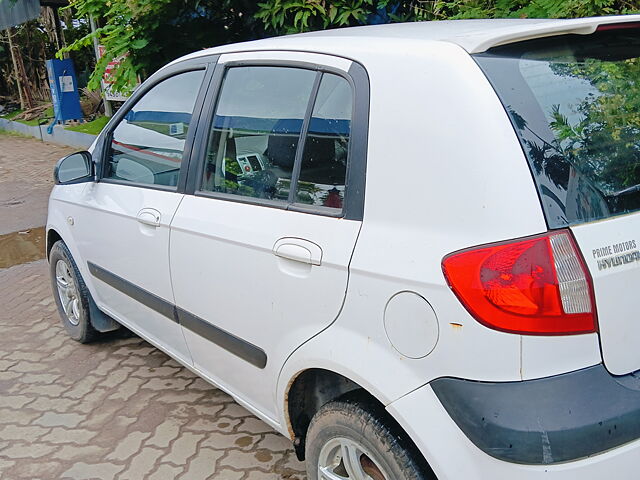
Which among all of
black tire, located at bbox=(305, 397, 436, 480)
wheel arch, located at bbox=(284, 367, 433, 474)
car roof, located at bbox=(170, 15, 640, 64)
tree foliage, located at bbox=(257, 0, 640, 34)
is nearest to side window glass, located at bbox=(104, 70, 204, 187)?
car roof, located at bbox=(170, 15, 640, 64)

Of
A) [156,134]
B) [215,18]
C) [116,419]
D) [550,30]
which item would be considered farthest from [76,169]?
[215,18]

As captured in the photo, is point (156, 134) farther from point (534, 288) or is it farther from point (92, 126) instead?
point (92, 126)

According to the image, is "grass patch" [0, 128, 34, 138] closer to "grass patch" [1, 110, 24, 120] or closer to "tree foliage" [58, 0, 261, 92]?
"grass patch" [1, 110, 24, 120]

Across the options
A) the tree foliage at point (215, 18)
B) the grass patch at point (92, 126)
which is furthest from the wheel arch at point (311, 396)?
the grass patch at point (92, 126)

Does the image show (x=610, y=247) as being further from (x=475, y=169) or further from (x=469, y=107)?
(x=469, y=107)

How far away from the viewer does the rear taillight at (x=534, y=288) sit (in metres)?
1.59

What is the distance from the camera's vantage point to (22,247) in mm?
6758

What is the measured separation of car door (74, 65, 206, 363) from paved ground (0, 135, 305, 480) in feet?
1.36

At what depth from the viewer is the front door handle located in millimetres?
2848

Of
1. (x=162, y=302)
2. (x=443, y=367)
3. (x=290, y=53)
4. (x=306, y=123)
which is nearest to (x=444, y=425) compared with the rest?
(x=443, y=367)

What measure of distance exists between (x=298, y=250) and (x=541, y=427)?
2.99 feet

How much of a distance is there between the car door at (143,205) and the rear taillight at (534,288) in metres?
1.58

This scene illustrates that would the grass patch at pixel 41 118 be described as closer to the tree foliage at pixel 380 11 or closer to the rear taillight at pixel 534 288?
the tree foliage at pixel 380 11

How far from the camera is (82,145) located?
40.5 ft
